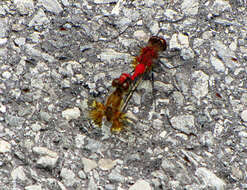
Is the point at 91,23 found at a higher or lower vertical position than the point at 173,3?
lower

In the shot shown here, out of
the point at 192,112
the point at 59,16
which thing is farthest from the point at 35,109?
the point at 192,112

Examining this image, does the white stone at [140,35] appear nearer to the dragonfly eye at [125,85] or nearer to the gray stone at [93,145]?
the dragonfly eye at [125,85]

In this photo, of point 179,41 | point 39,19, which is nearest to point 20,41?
point 39,19

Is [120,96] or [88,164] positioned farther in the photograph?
[120,96]

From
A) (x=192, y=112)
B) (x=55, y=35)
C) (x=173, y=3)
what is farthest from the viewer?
(x=173, y=3)

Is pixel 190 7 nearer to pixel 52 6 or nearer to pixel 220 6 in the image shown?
pixel 220 6

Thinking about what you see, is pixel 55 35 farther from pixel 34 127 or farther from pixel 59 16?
pixel 34 127

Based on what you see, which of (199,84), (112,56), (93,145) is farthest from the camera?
(112,56)
